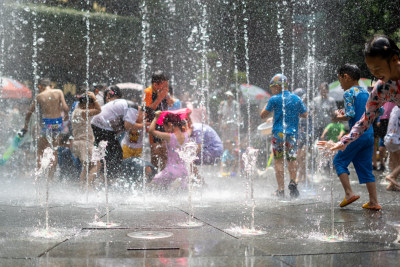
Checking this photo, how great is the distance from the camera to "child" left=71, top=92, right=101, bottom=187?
670 centimetres

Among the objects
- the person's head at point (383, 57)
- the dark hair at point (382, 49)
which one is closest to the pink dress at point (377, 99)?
the person's head at point (383, 57)

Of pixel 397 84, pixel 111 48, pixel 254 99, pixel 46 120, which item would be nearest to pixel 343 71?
pixel 397 84

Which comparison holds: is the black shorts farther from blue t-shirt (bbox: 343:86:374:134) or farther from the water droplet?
the water droplet

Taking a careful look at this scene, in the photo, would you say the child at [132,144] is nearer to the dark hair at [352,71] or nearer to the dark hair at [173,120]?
the dark hair at [173,120]

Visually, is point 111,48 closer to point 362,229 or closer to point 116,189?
point 116,189

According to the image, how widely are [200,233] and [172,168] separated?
2.96 m

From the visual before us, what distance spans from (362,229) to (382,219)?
0.63 meters

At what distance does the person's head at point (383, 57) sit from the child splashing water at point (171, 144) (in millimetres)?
3385

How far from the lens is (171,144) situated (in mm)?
6516

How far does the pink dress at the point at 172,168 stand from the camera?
6.52 metres

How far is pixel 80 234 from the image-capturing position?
139 inches

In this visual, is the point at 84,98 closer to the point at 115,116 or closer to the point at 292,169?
the point at 115,116

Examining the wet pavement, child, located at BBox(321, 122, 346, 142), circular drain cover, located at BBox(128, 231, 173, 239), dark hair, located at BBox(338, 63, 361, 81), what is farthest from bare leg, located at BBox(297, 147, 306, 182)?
circular drain cover, located at BBox(128, 231, 173, 239)

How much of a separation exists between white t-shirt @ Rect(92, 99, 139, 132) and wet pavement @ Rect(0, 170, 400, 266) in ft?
3.38
